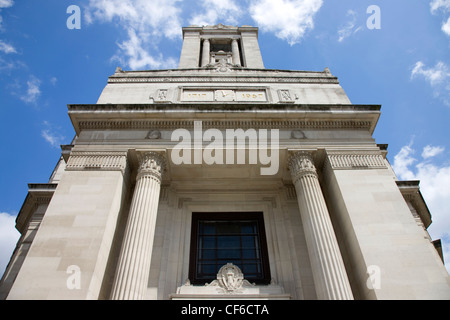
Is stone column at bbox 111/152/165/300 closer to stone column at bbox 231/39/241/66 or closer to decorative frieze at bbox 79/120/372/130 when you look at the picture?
decorative frieze at bbox 79/120/372/130

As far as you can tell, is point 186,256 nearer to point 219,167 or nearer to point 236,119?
point 219,167

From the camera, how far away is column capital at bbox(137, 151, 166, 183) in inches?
499

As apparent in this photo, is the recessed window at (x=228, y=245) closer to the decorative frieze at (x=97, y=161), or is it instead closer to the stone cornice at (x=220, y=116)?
the decorative frieze at (x=97, y=161)

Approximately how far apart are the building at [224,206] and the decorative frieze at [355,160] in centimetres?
6

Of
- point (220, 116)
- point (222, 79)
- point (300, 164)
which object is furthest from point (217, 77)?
point (300, 164)

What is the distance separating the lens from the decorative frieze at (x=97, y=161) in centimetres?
1266

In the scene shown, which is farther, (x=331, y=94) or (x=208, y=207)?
(x=331, y=94)

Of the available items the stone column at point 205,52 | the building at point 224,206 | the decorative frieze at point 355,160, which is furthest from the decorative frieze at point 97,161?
the stone column at point 205,52

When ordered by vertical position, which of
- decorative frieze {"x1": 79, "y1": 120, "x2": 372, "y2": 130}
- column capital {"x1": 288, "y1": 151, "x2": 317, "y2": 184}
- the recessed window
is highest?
decorative frieze {"x1": 79, "y1": 120, "x2": 372, "y2": 130}

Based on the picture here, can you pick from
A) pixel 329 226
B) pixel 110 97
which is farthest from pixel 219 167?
pixel 110 97

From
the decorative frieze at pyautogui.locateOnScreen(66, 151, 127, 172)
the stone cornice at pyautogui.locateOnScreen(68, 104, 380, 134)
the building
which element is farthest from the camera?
the stone cornice at pyautogui.locateOnScreen(68, 104, 380, 134)

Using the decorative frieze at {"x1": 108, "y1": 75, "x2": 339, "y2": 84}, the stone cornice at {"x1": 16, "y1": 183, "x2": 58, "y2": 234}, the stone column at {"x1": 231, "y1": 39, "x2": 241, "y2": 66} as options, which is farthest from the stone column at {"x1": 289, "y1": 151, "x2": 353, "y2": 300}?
the stone column at {"x1": 231, "y1": 39, "x2": 241, "y2": 66}

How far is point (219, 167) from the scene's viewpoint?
14.3 metres

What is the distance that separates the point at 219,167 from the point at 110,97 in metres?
7.28
